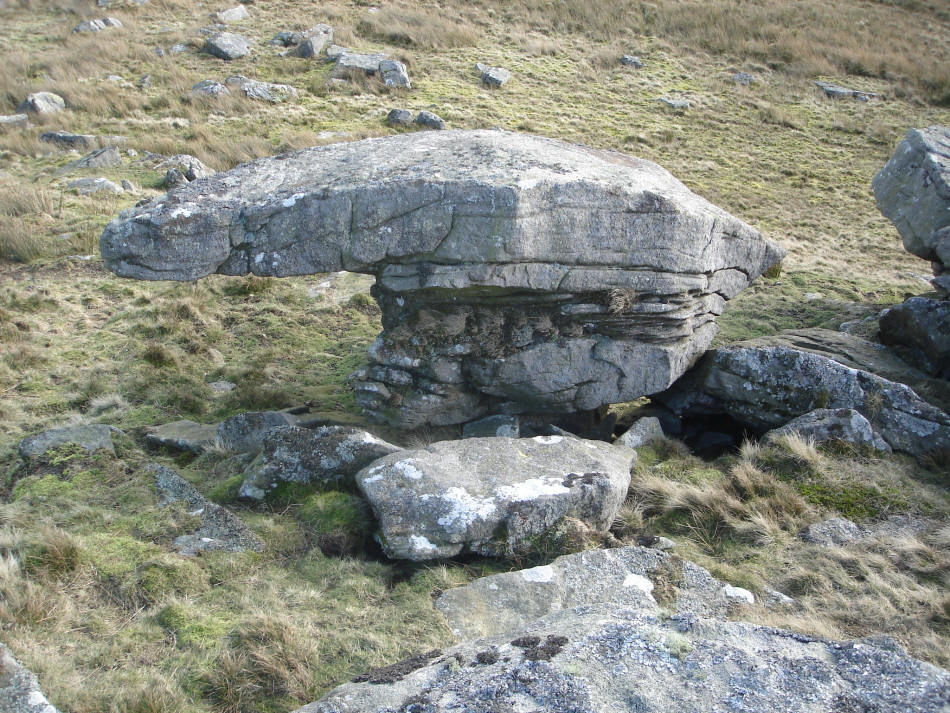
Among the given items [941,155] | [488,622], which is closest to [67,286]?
[488,622]

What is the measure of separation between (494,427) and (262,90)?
56.8ft

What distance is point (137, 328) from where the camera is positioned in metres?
13.0

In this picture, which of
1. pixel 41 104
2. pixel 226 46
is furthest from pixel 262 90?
pixel 41 104

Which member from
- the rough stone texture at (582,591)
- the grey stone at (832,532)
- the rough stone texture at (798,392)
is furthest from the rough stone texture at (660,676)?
the rough stone texture at (798,392)

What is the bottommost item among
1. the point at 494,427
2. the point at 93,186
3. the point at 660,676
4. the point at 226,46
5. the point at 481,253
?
the point at 494,427

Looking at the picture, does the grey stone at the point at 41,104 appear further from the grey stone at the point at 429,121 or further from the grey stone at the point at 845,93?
the grey stone at the point at 845,93

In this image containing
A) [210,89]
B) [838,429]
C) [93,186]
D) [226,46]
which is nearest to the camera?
[838,429]

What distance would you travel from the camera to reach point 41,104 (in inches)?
826

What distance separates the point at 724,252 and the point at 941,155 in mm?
6186

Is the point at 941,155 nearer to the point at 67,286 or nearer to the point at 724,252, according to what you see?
the point at 724,252

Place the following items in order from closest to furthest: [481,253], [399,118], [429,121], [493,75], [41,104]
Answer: [481,253] < [41,104] < [429,121] < [399,118] < [493,75]

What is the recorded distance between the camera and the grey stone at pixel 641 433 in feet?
32.7

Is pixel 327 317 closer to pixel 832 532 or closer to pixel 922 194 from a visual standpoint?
pixel 832 532

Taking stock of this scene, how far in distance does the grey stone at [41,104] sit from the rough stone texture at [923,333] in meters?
21.8
